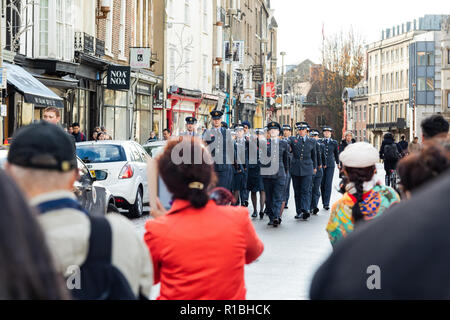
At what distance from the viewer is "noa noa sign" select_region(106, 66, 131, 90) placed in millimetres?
33025

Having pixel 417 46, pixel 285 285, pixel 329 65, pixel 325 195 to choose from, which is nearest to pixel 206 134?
pixel 325 195

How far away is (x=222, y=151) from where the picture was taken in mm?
17016

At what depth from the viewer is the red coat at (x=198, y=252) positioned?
12.9 feet

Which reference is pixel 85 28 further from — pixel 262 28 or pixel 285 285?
pixel 262 28

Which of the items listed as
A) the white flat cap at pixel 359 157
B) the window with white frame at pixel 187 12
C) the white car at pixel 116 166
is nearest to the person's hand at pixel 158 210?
the white flat cap at pixel 359 157

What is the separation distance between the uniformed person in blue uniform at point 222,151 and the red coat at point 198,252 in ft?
41.5

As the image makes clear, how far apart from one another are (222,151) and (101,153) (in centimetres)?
229

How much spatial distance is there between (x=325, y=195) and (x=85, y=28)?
13745 mm

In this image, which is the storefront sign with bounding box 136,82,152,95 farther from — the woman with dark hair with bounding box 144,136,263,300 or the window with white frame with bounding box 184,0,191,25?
the woman with dark hair with bounding box 144,136,263,300

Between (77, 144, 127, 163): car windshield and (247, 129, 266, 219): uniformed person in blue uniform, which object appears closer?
(77, 144, 127, 163): car windshield

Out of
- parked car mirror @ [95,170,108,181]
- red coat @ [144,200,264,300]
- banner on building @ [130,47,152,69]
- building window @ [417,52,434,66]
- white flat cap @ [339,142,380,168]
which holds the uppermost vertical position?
building window @ [417,52,434,66]

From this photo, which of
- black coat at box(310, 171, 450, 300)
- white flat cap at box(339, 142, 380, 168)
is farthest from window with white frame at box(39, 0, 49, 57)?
black coat at box(310, 171, 450, 300)

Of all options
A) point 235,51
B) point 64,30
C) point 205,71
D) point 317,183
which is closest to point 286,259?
point 317,183
